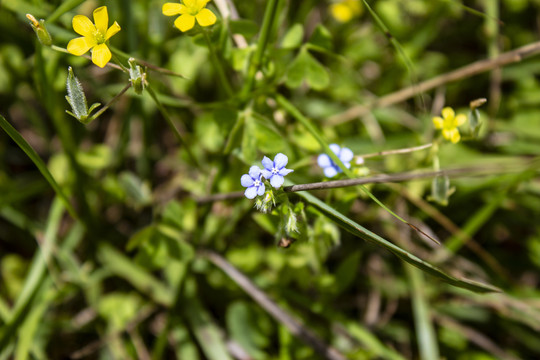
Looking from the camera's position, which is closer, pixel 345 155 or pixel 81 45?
pixel 81 45

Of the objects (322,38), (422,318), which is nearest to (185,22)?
(322,38)

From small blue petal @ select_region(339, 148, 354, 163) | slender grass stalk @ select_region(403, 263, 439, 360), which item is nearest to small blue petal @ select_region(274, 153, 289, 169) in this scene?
small blue petal @ select_region(339, 148, 354, 163)

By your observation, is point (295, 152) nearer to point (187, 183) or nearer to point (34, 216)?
point (187, 183)

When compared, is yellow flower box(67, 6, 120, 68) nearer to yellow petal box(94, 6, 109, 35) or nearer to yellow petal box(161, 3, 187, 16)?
yellow petal box(94, 6, 109, 35)

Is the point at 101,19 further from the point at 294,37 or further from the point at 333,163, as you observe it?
the point at 333,163

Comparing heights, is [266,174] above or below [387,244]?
above

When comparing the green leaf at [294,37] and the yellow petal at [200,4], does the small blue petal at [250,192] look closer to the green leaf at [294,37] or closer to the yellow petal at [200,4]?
the yellow petal at [200,4]
